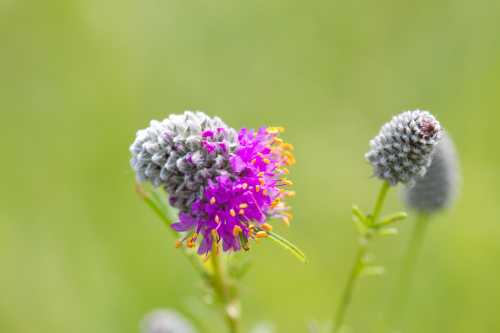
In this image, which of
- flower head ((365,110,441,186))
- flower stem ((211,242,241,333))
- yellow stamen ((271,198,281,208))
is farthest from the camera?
flower stem ((211,242,241,333))

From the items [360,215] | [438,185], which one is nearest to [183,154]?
[360,215]

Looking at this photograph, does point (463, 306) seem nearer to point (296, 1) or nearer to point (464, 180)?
point (464, 180)

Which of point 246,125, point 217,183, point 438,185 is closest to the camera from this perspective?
point 217,183

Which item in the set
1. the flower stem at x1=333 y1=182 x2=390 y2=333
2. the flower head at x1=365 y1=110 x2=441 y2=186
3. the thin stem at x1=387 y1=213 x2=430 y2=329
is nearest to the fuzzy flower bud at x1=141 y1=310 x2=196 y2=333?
the flower stem at x1=333 y1=182 x2=390 y2=333

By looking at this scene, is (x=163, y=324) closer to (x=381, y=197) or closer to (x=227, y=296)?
(x=227, y=296)

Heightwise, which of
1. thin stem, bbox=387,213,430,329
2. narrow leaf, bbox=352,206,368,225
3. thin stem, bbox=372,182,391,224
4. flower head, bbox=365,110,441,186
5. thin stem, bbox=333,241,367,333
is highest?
thin stem, bbox=387,213,430,329

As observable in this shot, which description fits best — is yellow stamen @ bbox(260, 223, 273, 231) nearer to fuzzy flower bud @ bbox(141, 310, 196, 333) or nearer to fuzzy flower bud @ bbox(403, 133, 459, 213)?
fuzzy flower bud @ bbox(403, 133, 459, 213)
